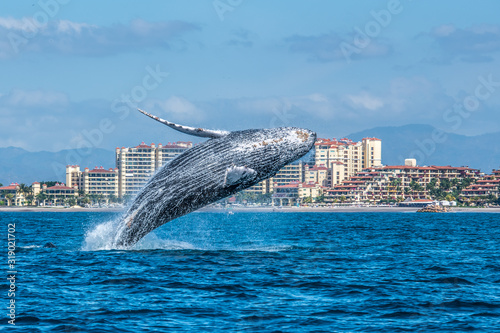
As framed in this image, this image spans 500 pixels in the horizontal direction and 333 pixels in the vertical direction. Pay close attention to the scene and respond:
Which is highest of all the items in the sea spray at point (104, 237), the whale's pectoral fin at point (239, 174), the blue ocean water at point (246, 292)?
the whale's pectoral fin at point (239, 174)

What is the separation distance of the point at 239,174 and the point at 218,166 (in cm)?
88

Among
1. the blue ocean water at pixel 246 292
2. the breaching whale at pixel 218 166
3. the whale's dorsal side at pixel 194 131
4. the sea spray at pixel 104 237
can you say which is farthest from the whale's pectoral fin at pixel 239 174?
the sea spray at pixel 104 237

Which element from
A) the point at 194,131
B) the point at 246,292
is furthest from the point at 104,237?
the point at 246,292

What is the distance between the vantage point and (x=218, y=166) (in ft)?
63.9

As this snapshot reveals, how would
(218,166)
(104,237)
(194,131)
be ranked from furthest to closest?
(104,237) < (218,166) < (194,131)

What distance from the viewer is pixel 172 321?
14.6m

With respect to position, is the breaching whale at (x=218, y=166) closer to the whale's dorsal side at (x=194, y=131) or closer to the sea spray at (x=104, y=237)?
the whale's dorsal side at (x=194, y=131)

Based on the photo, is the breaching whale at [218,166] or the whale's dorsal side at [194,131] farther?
the breaching whale at [218,166]

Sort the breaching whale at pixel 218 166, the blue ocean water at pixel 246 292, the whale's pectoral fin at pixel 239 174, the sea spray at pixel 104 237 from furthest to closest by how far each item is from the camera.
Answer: the sea spray at pixel 104 237 < the breaching whale at pixel 218 166 < the whale's pectoral fin at pixel 239 174 < the blue ocean water at pixel 246 292

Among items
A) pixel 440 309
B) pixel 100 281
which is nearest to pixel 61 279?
pixel 100 281

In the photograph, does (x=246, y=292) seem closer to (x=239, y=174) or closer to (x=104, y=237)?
(x=239, y=174)

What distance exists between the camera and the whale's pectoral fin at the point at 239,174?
1878 centimetres

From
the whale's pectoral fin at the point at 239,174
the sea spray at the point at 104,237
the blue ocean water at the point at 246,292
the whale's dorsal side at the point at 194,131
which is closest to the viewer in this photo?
the blue ocean water at the point at 246,292

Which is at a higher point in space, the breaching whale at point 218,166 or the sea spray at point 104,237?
the breaching whale at point 218,166
